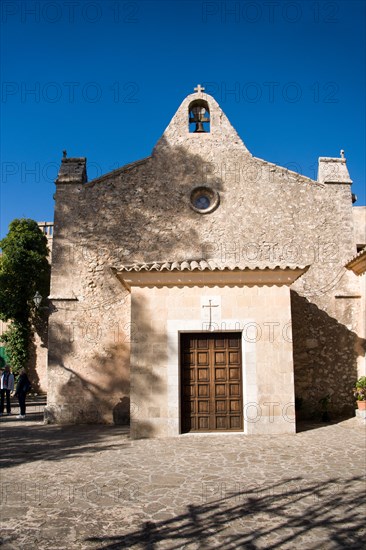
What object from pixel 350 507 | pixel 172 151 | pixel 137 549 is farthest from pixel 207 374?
pixel 172 151

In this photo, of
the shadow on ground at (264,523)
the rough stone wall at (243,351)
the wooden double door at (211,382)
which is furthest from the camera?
the wooden double door at (211,382)

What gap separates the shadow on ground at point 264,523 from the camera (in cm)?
435

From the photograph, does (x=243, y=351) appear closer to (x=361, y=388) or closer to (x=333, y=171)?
(x=361, y=388)

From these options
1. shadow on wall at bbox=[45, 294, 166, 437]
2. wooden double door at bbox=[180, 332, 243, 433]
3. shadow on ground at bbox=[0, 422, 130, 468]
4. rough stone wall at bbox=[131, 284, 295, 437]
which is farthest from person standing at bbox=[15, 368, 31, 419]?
wooden double door at bbox=[180, 332, 243, 433]

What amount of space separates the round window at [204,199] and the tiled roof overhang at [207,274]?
11.5ft

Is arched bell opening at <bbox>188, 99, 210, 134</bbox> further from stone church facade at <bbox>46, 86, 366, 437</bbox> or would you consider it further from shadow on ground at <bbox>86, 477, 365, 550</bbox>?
shadow on ground at <bbox>86, 477, 365, 550</bbox>

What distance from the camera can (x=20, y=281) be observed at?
22.0 metres

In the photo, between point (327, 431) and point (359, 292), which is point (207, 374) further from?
point (359, 292)

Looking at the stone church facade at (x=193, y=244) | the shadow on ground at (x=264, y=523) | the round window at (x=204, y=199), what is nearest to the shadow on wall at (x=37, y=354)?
the stone church facade at (x=193, y=244)

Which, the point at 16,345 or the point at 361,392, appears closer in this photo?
the point at 361,392

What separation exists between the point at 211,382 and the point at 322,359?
425cm

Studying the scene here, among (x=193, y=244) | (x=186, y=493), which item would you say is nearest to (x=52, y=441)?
(x=186, y=493)

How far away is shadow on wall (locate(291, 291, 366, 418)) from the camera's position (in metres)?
12.5

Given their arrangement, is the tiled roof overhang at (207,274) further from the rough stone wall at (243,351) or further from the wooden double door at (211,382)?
the wooden double door at (211,382)
